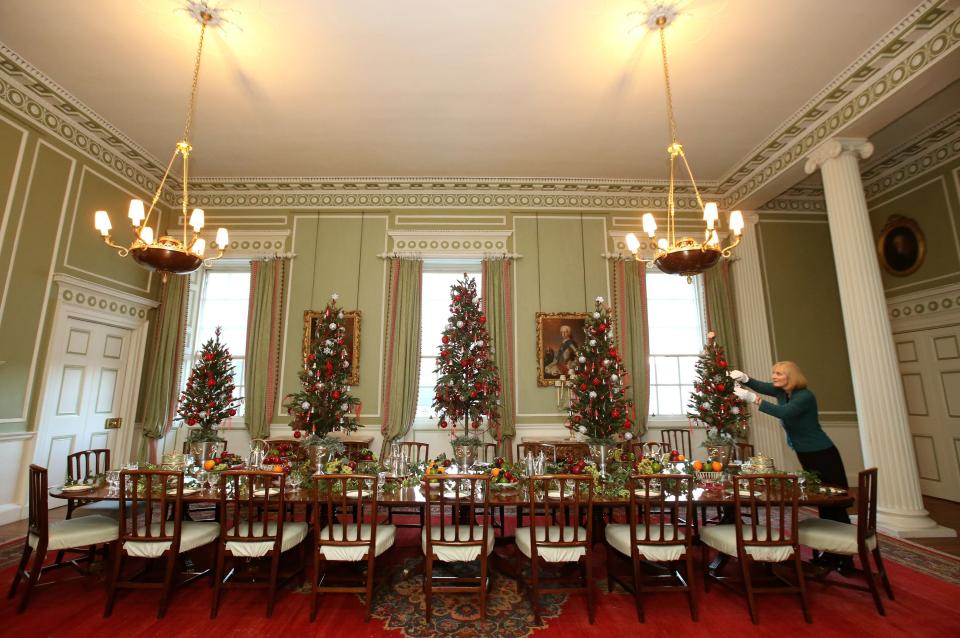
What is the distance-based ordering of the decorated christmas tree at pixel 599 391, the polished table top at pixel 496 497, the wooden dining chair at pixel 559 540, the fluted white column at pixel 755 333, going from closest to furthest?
the wooden dining chair at pixel 559 540, the polished table top at pixel 496 497, the decorated christmas tree at pixel 599 391, the fluted white column at pixel 755 333

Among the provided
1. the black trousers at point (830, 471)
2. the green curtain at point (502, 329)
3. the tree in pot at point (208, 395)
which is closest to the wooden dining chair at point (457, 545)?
the black trousers at point (830, 471)

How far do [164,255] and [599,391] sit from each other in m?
4.75

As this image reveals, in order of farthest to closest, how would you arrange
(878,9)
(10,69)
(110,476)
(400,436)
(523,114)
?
(400,436), (523,114), (10,69), (878,9), (110,476)

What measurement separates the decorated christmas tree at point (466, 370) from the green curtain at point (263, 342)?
254 cm

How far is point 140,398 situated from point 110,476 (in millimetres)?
3662

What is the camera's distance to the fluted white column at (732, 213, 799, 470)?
6566mm

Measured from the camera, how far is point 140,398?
659 centimetres

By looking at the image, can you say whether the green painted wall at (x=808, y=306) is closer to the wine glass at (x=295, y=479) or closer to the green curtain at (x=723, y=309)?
the green curtain at (x=723, y=309)

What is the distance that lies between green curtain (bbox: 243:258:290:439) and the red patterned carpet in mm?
3123

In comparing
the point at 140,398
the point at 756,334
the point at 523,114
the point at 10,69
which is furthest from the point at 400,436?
the point at 10,69

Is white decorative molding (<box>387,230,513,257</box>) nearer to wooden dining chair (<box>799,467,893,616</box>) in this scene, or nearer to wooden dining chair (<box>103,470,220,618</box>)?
wooden dining chair (<box>103,470,220,618</box>)

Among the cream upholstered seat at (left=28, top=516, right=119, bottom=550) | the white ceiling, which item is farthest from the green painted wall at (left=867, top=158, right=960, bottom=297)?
the cream upholstered seat at (left=28, top=516, right=119, bottom=550)

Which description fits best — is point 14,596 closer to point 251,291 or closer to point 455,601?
point 455,601

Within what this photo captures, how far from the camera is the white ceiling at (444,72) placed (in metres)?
4.14
